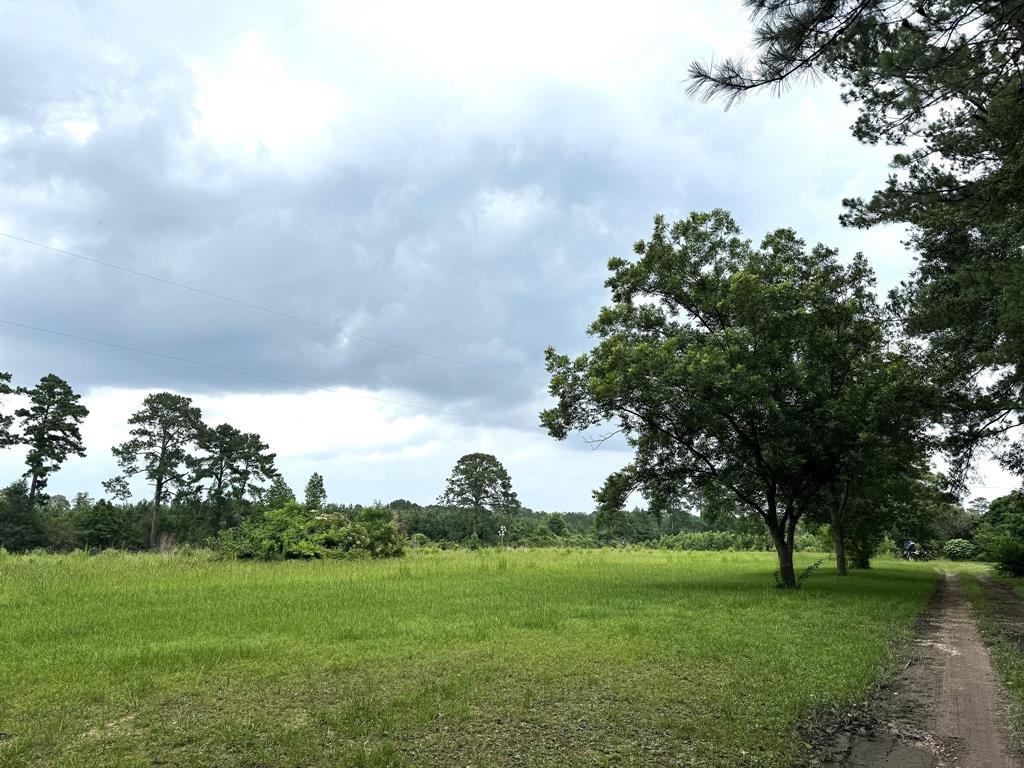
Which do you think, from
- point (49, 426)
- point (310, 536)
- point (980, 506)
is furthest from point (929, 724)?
point (980, 506)

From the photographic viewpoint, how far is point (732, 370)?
16.3 metres

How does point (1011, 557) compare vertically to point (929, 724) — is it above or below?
below

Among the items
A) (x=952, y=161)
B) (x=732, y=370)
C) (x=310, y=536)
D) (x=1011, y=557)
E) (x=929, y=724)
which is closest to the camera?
(x=929, y=724)

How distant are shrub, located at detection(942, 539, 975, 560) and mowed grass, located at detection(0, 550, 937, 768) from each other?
5049 centimetres

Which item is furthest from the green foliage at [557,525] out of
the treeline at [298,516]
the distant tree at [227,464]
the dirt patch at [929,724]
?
the dirt patch at [929,724]

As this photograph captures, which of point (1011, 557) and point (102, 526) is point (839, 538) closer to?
point (1011, 557)

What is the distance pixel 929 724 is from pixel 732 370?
11.2m

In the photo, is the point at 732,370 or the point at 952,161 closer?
the point at 952,161

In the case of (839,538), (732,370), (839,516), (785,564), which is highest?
(732,370)

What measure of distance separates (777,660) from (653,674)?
6.34 feet

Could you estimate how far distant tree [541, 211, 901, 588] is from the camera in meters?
16.9

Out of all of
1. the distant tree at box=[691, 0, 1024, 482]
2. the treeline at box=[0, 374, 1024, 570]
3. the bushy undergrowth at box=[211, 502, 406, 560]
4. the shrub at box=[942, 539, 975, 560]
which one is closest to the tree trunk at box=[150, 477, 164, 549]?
the treeline at box=[0, 374, 1024, 570]

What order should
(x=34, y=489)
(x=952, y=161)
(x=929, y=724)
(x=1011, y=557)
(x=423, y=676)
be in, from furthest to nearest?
(x=34, y=489) → (x=1011, y=557) → (x=952, y=161) → (x=423, y=676) → (x=929, y=724)

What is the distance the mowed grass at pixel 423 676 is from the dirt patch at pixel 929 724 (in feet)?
1.10
